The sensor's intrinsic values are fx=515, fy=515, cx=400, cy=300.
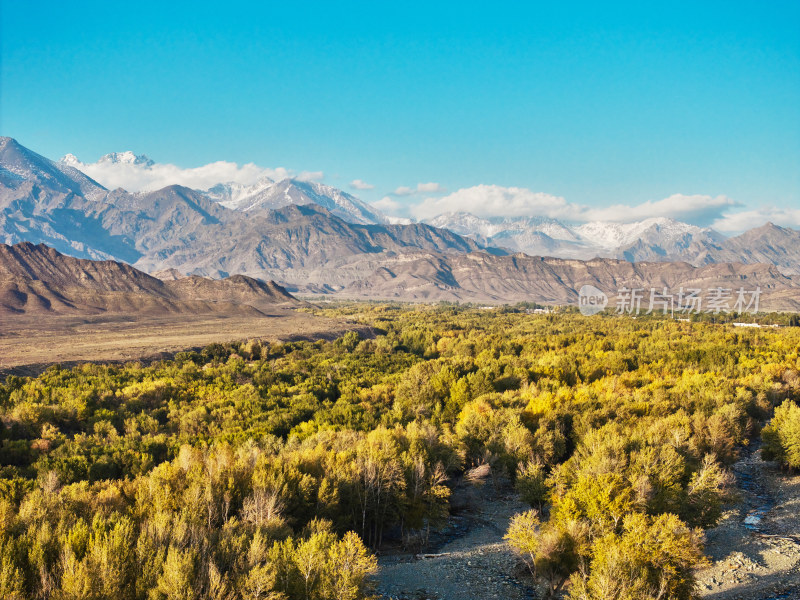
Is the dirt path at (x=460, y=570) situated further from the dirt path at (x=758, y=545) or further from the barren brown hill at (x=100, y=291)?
the barren brown hill at (x=100, y=291)

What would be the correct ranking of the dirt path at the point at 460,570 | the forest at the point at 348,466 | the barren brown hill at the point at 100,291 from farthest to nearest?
the barren brown hill at the point at 100,291 → the dirt path at the point at 460,570 → the forest at the point at 348,466

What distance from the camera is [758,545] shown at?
26.1 metres

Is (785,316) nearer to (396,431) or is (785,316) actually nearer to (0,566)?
(396,431)

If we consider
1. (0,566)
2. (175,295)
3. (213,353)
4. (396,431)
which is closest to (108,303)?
(175,295)

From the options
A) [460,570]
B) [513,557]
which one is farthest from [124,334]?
[513,557]

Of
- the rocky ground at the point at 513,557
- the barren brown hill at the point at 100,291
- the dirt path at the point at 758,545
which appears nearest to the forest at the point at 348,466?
the rocky ground at the point at 513,557

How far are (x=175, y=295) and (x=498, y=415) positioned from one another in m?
154

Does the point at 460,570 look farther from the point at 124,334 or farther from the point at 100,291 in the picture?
the point at 100,291

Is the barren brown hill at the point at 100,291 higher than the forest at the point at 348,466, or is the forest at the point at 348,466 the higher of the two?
the barren brown hill at the point at 100,291

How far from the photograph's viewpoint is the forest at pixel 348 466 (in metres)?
15.4

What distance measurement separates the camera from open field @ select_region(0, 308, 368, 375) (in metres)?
73.2

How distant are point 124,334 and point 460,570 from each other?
9382 centimetres

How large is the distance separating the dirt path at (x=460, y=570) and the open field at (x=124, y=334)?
59635mm

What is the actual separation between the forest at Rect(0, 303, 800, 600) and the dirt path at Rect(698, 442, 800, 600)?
201cm
